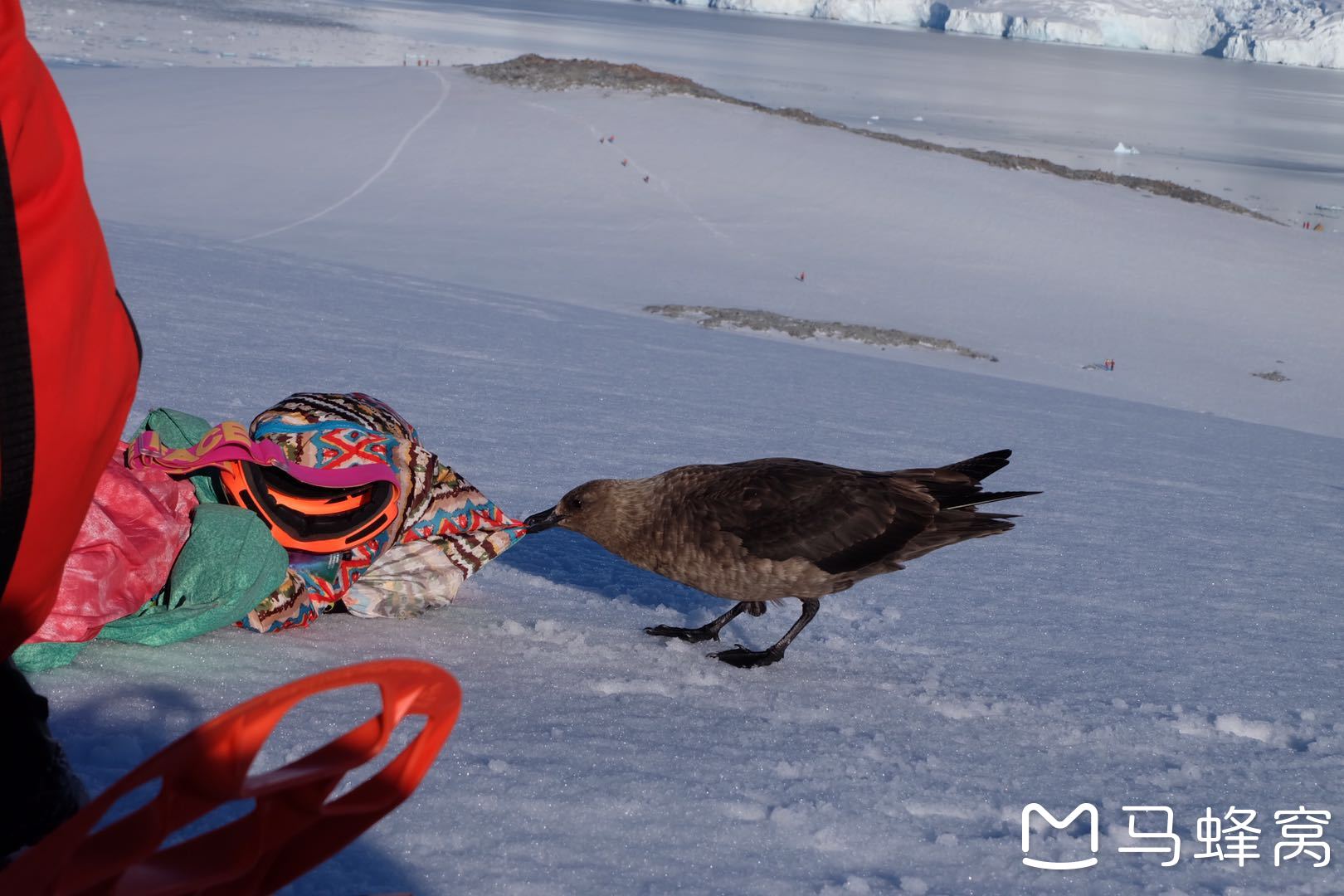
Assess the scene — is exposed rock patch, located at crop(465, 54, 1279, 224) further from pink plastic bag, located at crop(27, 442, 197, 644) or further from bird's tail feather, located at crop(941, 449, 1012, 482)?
pink plastic bag, located at crop(27, 442, 197, 644)

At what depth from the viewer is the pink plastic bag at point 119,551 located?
2.22 meters

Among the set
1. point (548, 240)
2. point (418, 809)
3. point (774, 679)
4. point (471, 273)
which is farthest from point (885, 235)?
point (418, 809)

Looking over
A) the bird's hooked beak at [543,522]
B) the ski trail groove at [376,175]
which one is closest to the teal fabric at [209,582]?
the bird's hooked beak at [543,522]

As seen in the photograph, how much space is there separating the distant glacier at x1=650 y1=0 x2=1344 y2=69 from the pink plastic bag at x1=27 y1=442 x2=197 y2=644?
11509 centimetres

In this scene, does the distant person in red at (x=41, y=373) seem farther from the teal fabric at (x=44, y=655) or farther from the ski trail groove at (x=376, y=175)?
the ski trail groove at (x=376, y=175)

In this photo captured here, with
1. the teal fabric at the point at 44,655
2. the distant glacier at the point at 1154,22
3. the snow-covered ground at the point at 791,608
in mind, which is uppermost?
the distant glacier at the point at 1154,22

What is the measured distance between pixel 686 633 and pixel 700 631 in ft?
0.11

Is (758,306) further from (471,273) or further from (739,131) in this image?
(739,131)

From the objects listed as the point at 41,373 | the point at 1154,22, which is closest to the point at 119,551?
the point at 41,373

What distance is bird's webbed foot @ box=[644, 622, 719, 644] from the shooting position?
3.12 meters

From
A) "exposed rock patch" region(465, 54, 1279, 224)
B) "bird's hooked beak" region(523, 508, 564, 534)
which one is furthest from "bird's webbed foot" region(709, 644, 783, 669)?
"exposed rock patch" region(465, 54, 1279, 224)

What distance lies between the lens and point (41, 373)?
3.91 feet

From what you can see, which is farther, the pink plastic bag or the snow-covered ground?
the pink plastic bag

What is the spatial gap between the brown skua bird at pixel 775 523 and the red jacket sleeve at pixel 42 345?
5.88 feet
